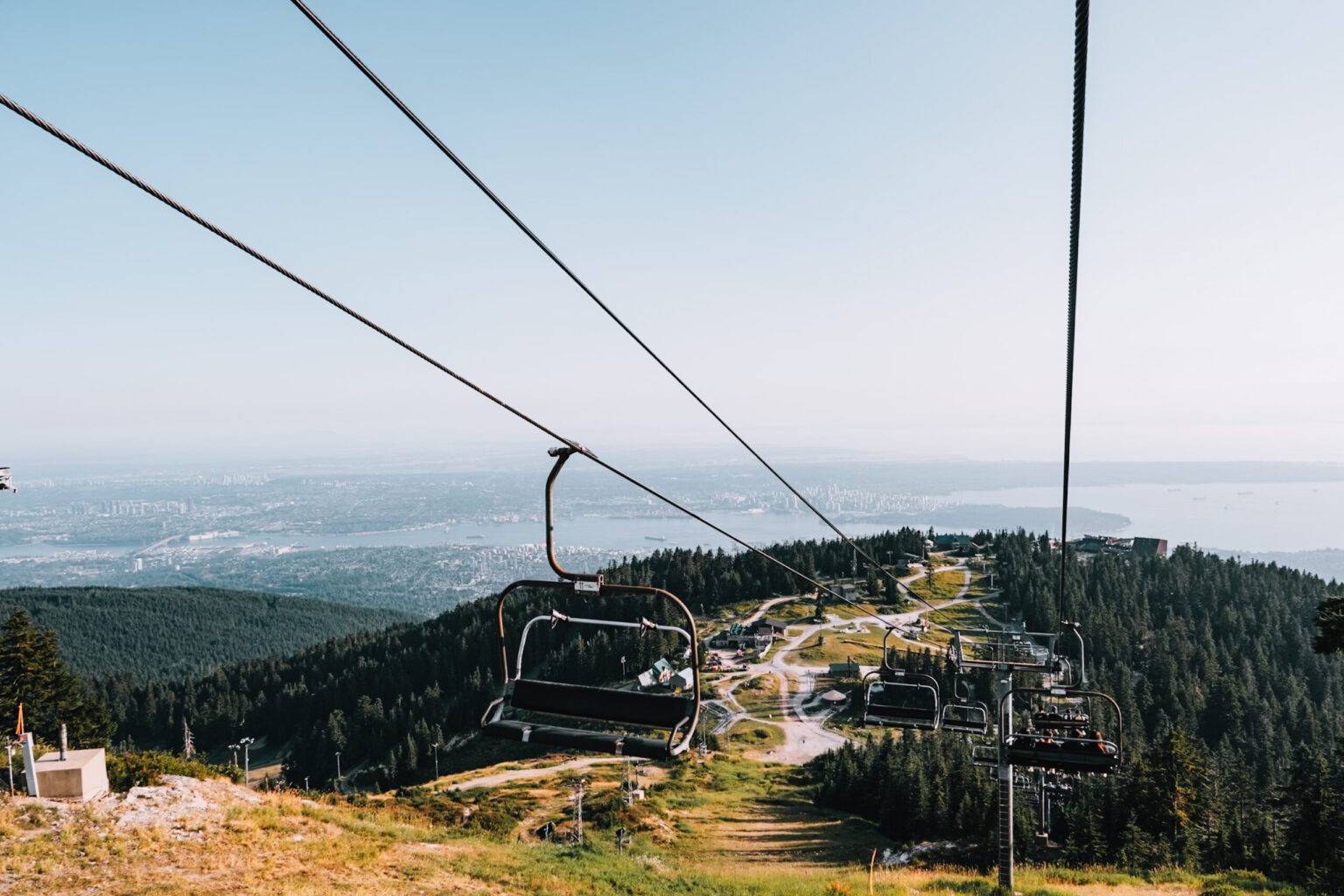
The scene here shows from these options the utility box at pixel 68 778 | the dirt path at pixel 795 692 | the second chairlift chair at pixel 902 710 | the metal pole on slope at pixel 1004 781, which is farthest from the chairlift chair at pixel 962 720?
the dirt path at pixel 795 692

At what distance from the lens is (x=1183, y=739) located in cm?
4606

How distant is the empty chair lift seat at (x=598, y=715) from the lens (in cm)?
776

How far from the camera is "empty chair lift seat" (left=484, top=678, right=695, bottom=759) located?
776 cm

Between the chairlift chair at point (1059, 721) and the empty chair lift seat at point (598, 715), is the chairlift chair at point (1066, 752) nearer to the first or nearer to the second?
the chairlift chair at point (1059, 721)

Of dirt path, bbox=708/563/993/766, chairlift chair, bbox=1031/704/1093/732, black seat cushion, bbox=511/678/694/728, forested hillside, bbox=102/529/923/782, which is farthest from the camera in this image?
forested hillside, bbox=102/529/923/782

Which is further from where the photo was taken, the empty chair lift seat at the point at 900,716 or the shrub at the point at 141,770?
the shrub at the point at 141,770

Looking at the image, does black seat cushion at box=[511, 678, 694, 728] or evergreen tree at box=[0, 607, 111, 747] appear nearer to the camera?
black seat cushion at box=[511, 678, 694, 728]

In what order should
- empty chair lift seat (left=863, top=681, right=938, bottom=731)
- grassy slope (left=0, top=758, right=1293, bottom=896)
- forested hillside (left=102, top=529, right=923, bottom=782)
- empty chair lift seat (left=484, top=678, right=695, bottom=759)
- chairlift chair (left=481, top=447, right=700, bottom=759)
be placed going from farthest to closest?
forested hillside (left=102, top=529, right=923, bottom=782), empty chair lift seat (left=863, top=681, right=938, bottom=731), grassy slope (left=0, top=758, right=1293, bottom=896), empty chair lift seat (left=484, top=678, right=695, bottom=759), chairlift chair (left=481, top=447, right=700, bottom=759)

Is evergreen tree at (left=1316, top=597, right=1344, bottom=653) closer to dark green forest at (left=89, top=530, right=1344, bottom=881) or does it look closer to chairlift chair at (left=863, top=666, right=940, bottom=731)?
chairlift chair at (left=863, top=666, right=940, bottom=731)

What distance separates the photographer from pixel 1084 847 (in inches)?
1631

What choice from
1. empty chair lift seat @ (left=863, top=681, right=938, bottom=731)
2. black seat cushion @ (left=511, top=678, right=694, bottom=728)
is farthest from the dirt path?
black seat cushion @ (left=511, top=678, right=694, bottom=728)

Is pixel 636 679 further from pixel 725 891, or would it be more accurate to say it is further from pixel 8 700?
pixel 725 891

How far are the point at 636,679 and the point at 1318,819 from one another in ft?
226

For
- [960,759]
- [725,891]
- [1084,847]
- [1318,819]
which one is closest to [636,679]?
[960,759]
